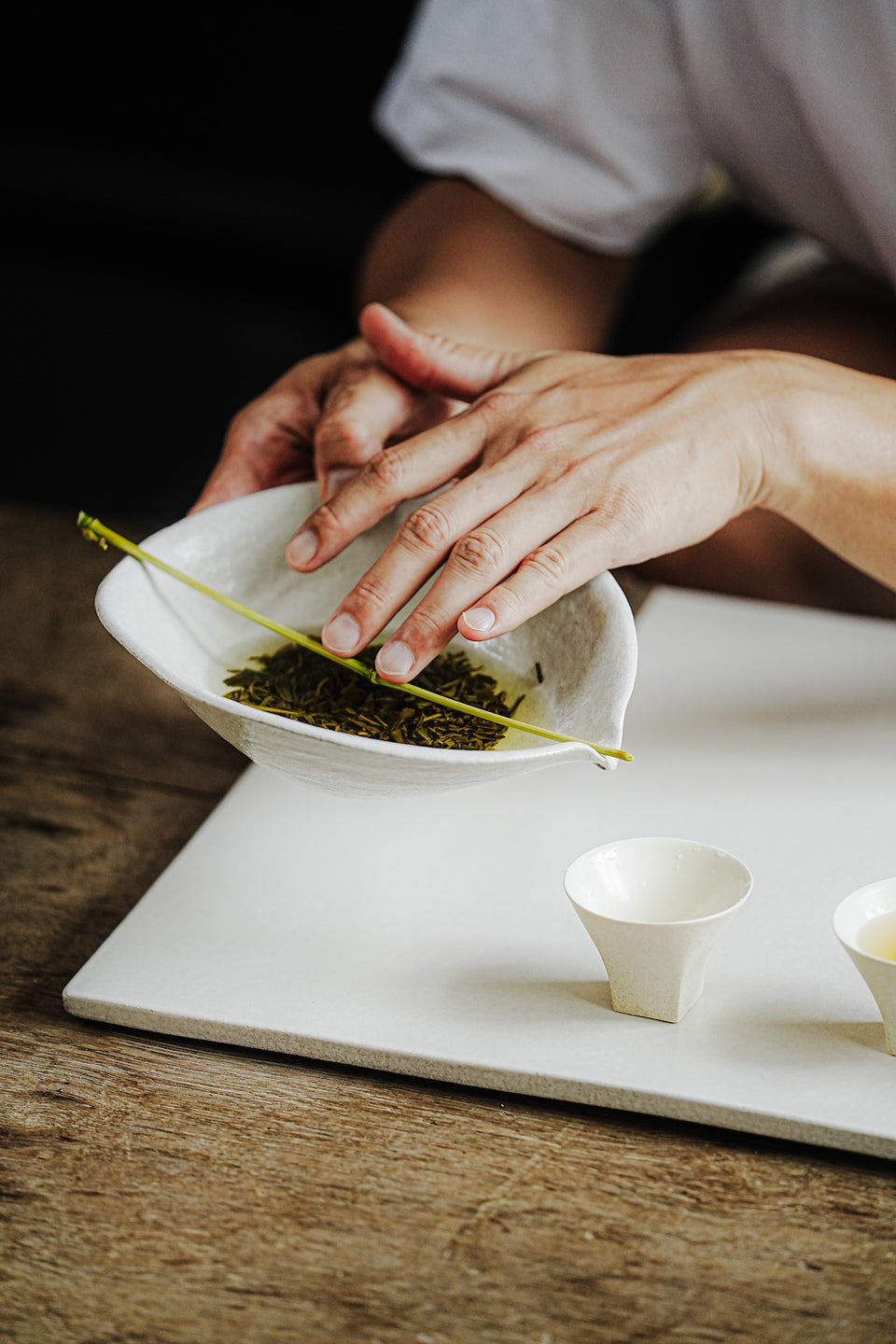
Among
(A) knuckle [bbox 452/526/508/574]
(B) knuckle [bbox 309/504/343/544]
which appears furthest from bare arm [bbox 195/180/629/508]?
(A) knuckle [bbox 452/526/508/574]

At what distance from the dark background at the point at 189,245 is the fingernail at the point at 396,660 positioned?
1.94 meters

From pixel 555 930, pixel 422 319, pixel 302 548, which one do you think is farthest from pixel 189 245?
pixel 555 930

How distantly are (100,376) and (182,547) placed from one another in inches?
83.4

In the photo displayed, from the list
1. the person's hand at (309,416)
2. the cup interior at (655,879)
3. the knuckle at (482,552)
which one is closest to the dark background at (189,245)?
the person's hand at (309,416)

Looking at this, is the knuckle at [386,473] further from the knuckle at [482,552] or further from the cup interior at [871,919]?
the cup interior at [871,919]

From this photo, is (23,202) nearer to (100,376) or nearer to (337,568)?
(100,376)

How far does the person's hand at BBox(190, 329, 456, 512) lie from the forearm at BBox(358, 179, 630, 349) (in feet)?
0.68

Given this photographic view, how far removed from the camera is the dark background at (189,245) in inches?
110

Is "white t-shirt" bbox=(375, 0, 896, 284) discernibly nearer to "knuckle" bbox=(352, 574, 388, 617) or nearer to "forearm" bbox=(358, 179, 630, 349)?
"forearm" bbox=(358, 179, 630, 349)

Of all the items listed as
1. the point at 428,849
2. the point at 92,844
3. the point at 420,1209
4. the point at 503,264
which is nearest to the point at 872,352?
the point at 503,264

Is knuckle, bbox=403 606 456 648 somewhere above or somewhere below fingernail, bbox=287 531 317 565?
above

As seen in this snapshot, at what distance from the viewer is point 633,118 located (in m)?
1.41

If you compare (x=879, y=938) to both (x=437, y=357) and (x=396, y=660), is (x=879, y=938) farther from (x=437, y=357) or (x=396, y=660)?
(x=437, y=357)

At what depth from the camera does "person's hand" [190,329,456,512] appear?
1.01 metres
